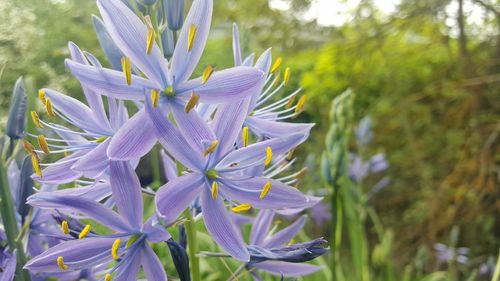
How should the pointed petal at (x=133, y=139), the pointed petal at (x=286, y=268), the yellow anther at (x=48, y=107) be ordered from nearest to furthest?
1. the pointed petal at (x=133, y=139)
2. the yellow anther at (x=48, y=107)
3. the pointed petal at (x=286, y=268)

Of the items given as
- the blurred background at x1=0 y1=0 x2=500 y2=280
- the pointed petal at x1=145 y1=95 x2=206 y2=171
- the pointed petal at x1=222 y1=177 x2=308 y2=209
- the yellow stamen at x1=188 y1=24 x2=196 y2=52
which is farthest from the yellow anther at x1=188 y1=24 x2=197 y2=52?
the blurred background at x1=0 y1=0 x2=500 y2=280

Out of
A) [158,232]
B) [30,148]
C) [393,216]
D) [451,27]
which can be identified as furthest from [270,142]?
[393,216]

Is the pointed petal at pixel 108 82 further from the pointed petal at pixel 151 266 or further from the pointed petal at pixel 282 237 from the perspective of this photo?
the pointed petal at pixel 282 237

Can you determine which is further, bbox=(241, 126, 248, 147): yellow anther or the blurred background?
the blurred background

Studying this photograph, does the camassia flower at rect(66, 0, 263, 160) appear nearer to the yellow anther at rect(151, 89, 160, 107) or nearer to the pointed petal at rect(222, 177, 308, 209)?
the yellow anther at rect(151, 89, 160, 107)

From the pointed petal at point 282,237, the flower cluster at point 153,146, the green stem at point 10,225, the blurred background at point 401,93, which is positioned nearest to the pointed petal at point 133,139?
the flower cluster at point 153,146

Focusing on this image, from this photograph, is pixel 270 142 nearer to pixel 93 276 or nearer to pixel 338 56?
pixel 93 276

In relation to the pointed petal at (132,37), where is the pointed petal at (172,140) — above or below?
below
